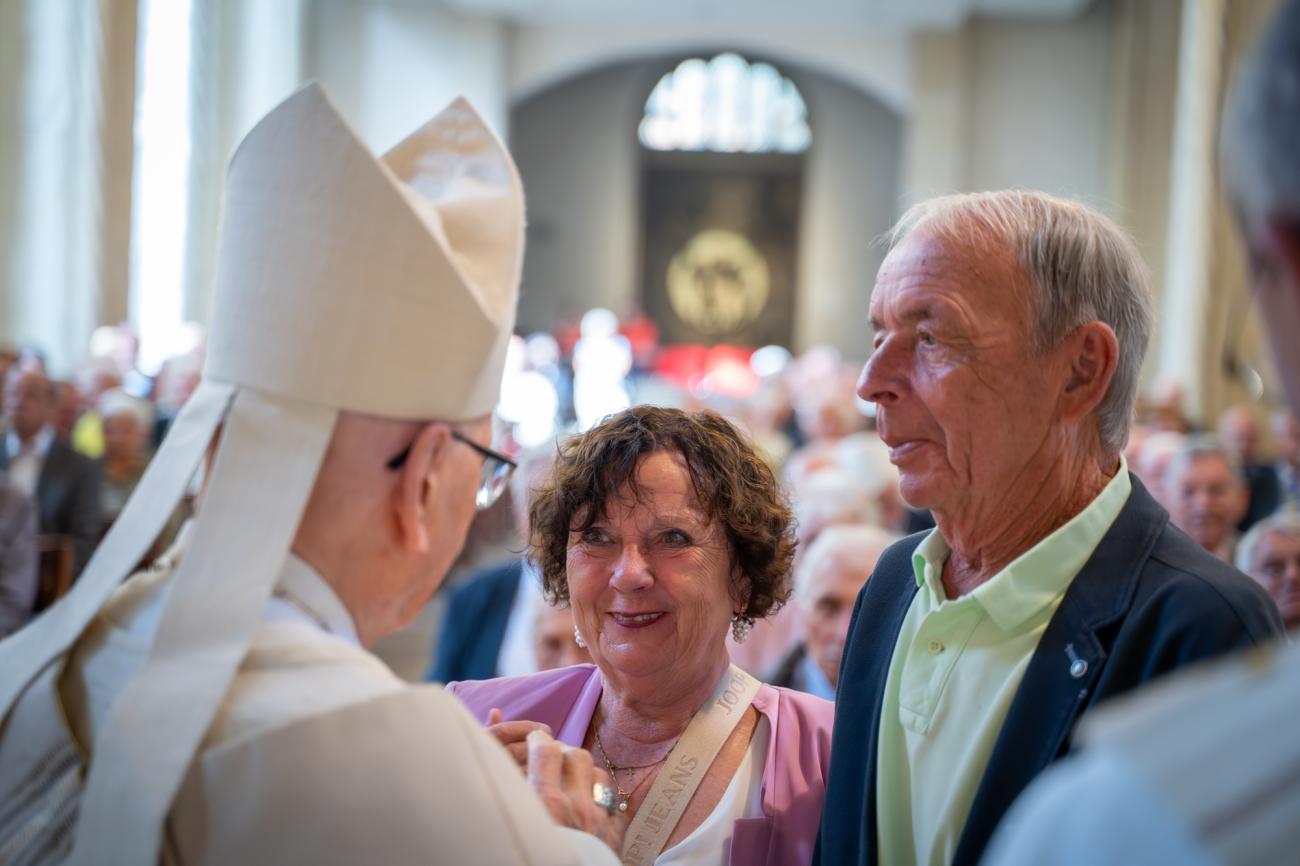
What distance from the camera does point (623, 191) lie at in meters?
24.4

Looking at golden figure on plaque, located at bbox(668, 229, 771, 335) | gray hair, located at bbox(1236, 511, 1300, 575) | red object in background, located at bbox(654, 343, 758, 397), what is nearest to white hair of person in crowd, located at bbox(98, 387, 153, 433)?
gray hair, located at bbox(1236, 511, 1300, 575)

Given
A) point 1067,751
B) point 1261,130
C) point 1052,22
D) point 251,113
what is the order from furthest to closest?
point 1052,22 < point 251,113 < point 1067,751 < point 1261,130

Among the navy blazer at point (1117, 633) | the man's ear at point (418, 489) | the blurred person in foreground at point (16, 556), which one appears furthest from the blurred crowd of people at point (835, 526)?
the blurred person in foreground at point (16, 556)

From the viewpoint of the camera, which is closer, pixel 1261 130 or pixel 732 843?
pixel 1261 130

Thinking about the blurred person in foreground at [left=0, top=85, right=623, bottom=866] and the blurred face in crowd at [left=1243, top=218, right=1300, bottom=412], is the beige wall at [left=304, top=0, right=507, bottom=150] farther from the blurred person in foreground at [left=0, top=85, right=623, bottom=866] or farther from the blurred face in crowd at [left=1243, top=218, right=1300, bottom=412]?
the blurred face in crowd at [left=1243, top=218, right=1300, bottom=412]

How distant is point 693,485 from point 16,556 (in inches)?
167

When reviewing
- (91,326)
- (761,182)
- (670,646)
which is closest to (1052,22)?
(761,182)

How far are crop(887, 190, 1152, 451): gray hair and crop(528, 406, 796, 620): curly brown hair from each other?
60 cm

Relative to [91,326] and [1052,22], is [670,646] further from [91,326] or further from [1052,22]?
[1052,22]

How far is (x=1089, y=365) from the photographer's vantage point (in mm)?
1880

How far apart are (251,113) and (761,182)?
10938 mm

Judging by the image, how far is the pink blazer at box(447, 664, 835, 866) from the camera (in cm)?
208

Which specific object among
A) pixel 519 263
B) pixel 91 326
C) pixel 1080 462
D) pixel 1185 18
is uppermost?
pixel 1185 18

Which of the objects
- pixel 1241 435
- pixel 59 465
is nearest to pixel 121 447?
pixel 59 465
